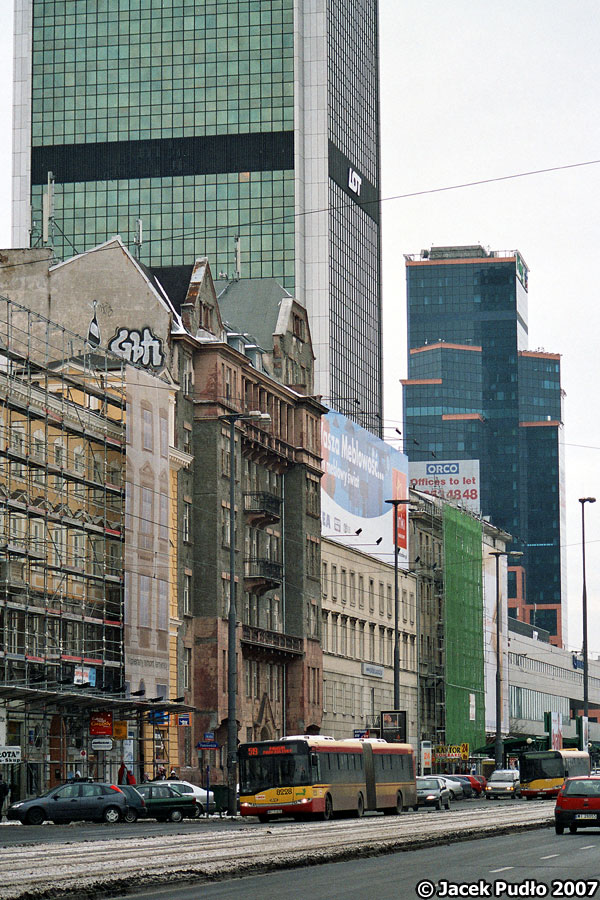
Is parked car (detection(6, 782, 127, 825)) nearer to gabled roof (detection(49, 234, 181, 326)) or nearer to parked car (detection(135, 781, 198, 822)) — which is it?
parked car (detection(135, 781, 198, 822))

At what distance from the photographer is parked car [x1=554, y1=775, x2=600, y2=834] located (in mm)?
42188

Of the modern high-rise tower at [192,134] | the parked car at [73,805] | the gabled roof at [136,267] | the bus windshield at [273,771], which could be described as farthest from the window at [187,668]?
the modern high-rise tower at [192,134]

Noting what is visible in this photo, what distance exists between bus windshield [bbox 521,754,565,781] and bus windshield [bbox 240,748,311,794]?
102 feet

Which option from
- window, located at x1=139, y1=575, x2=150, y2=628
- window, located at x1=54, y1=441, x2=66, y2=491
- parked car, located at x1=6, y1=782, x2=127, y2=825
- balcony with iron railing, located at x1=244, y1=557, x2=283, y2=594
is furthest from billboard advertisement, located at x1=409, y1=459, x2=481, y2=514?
parked car, located at x1=6, y1=782, x2=127, y2=825

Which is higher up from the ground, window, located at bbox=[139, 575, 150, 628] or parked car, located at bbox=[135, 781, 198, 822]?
window, located at bbox=[139, 575, 150, 628]

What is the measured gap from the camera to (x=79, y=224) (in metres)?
182

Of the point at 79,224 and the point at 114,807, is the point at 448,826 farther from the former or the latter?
the point at 79,224

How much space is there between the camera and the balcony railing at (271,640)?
8831cm

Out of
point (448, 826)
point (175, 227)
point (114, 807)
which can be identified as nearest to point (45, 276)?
point (114, 807)

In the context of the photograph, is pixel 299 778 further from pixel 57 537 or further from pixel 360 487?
pixel 360 487

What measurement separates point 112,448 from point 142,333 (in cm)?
1173

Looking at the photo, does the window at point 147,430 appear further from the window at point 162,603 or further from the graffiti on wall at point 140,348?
the graffiti on wall at point 140,348

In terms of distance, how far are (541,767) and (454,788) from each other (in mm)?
4815

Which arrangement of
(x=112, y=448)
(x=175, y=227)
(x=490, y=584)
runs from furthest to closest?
(x=175, y=227) → (x=490, y=584) → (x=112, y=448)
